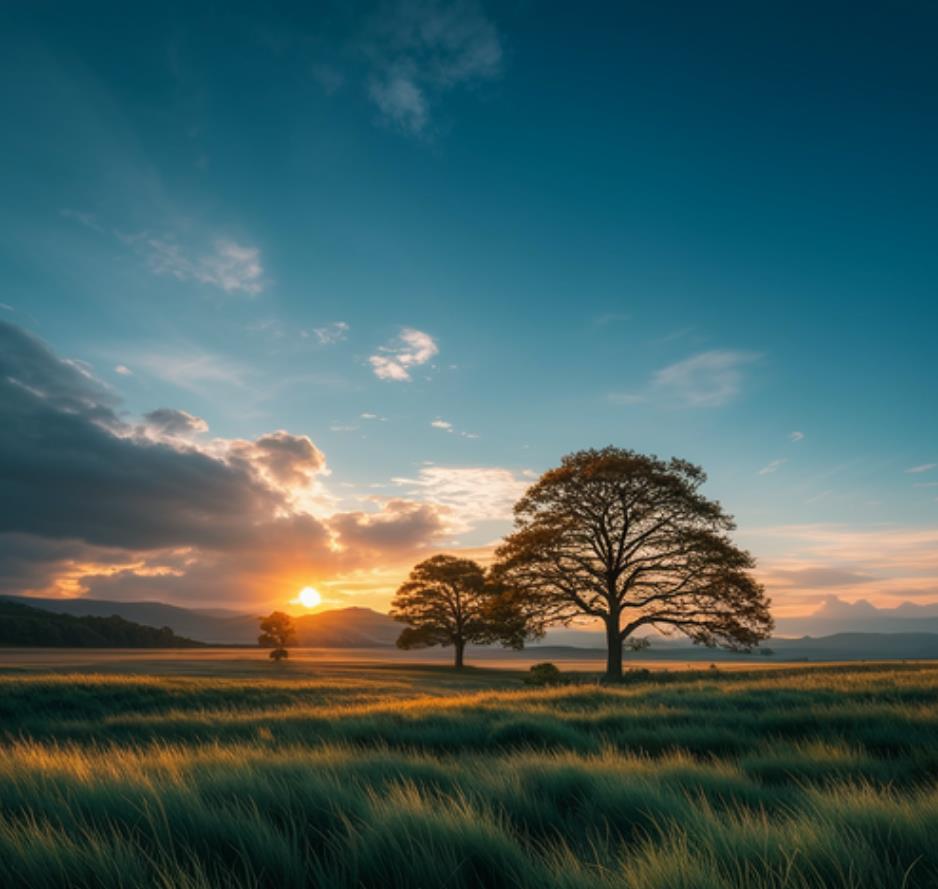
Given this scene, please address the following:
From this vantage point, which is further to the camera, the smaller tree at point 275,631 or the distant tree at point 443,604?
the smaller tree at point 275,631

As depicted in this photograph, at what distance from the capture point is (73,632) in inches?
3794

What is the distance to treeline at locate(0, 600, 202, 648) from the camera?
3538 inches

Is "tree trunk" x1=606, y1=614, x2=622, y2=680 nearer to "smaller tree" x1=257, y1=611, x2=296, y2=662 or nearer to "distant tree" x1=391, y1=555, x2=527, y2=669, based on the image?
"distant tree" x1=391, y1=555, x2=527, y2=669

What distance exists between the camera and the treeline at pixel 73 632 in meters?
89.9

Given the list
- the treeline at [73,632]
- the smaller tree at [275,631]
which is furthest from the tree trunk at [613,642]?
the treeline at [73,632]

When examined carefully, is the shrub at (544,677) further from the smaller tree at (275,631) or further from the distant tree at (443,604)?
the smaller tree at (275,631)

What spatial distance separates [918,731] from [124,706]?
840 inches

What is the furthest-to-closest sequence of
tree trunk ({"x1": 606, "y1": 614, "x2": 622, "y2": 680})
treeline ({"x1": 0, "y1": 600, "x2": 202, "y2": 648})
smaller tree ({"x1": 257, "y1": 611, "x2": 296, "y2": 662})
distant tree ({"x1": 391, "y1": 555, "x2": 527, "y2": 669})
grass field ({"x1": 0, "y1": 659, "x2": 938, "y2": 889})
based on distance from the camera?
treeline ({"x1": 0, "y1": 600, "x2": 202, "y2": 648}) → smaller tree ({"x1": 257, "y1": 611, "x2": 296, "y2": 662}) → distant tree ({"x1": 391, "y1": 555, "x2": 527, "y2": 669}) → tree trunk ({"x1": 606, "y1": 614, "x2": 622, "y2": 680}) → grass field ({"x1": 0, "y1": 659, "x2": 938, "y2": 889})

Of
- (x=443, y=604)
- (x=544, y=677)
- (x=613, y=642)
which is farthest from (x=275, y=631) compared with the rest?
(x=613, y=642)

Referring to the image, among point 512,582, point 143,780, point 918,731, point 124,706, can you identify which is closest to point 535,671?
point 512,582

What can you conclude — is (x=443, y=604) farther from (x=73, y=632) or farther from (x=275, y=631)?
(x=73, y=632)

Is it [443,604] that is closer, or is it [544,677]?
[544,677]

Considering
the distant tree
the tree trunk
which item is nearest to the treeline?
the distant tree

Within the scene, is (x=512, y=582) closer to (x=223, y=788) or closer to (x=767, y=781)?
(x=767, y=781)
